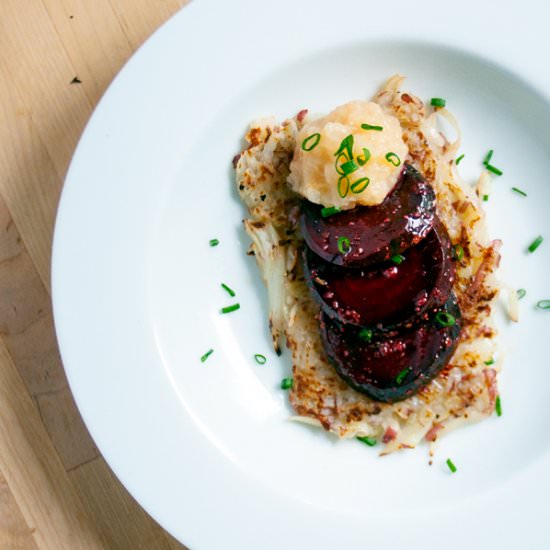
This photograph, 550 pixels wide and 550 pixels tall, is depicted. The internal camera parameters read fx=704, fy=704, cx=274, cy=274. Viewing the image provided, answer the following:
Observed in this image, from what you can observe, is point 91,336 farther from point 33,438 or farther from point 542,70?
point 542,70

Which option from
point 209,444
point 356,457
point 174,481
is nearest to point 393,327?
point 356,457

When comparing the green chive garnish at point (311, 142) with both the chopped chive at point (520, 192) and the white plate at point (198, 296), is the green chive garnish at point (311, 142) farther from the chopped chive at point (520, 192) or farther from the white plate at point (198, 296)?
the chopped chive at point (520, 192)

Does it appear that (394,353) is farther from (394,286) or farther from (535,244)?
(535,244)

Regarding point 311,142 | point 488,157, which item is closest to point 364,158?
point 311,142

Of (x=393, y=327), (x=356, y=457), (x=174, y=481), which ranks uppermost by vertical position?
(x=393, y=327)

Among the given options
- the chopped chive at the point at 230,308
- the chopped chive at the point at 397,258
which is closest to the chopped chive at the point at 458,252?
the chopped chive at the point at 397,258
